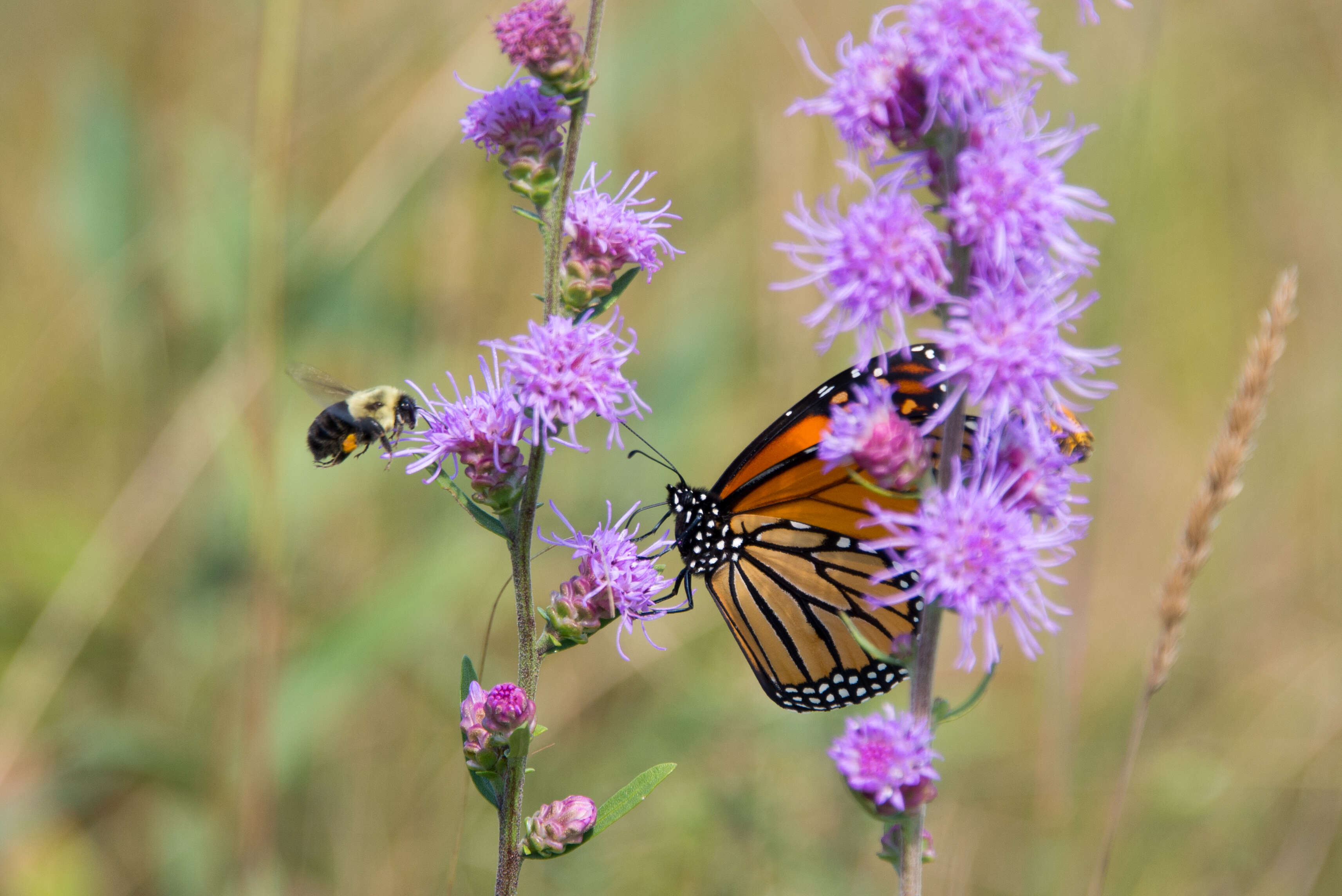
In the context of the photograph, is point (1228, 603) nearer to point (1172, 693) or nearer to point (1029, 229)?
point (1172, 693)

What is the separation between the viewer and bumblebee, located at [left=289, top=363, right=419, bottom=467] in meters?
3.06

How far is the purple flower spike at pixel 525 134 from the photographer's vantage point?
224cm

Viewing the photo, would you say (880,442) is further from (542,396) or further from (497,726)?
(497,726)

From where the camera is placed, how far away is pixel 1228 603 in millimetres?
5473

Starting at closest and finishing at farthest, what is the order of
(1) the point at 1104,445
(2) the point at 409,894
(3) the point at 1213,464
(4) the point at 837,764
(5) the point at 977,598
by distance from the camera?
(5) the point at 977,598, (4) the point at 837,764, (3) the point at 1213,464, (2) the point at 409,894, (1) the point at 1104,445

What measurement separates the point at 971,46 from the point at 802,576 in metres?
2.26

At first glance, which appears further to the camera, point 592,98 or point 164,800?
point 592,98

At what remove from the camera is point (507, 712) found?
2.04m

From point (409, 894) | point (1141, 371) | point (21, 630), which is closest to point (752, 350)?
point (1141, 371)

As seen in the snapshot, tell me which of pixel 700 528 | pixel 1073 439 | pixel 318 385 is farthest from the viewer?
pixel 700 528

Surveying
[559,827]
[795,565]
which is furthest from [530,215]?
[795,565]

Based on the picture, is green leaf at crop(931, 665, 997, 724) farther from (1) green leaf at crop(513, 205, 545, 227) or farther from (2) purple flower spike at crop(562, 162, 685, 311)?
(1) green leaf at crop(513, 205, 545, 227)

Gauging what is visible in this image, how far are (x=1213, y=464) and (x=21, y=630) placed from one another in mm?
4536

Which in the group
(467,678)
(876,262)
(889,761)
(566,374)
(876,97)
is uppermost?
(876,97)
